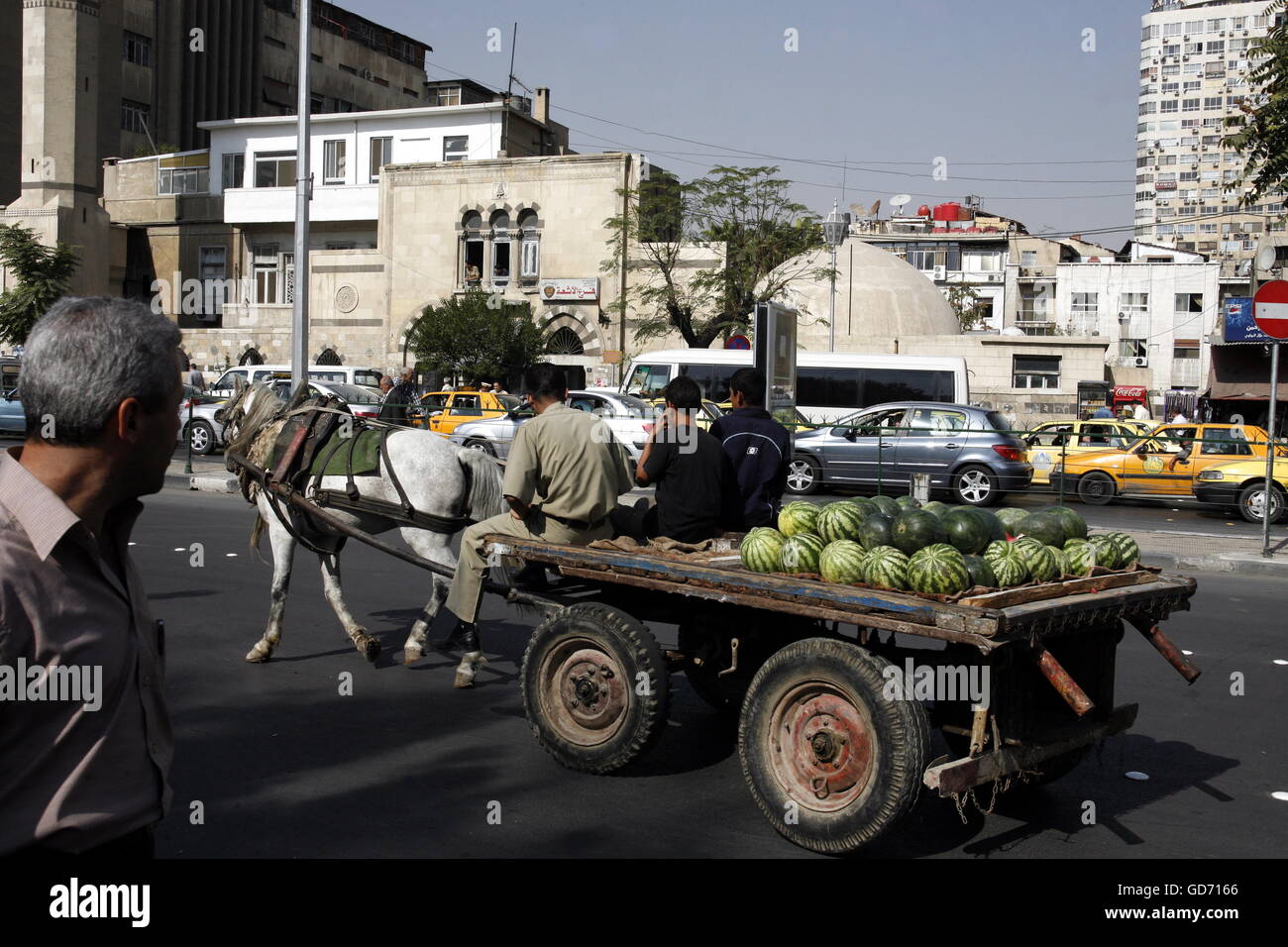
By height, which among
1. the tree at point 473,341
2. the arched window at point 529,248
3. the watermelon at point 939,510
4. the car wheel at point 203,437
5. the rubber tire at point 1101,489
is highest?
the arched window at point 529,248

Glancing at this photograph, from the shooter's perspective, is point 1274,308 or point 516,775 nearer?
point 516,775

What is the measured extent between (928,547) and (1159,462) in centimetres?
1646

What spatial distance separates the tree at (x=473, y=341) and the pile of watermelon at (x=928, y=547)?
113 feet

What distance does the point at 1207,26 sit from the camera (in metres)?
123

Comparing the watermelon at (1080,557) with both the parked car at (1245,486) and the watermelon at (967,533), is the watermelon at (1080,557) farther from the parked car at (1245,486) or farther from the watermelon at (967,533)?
the parked car at (1245,486)

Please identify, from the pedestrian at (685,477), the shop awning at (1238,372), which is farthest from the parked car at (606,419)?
the shop awning at (1238,372)

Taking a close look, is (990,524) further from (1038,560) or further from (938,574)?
(938,574)

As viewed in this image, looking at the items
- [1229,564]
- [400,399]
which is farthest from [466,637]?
[400,399]

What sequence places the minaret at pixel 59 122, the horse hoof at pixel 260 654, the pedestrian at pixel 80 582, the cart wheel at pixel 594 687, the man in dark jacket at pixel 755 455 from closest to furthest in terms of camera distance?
the pedestrian at pixel 80 582, the cart wheel at pixel 594 687, the man in dark jacket at pixel 755 455, the horse hoof at pixel 260 654, the minaret at pixel 59 122

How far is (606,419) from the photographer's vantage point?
22.3 meters

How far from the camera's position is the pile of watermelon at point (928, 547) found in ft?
15.5

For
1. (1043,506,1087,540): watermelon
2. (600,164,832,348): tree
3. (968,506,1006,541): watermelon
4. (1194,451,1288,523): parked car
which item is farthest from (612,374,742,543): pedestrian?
(600,164,832,348): tree

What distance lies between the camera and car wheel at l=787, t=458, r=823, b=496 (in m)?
20.1
